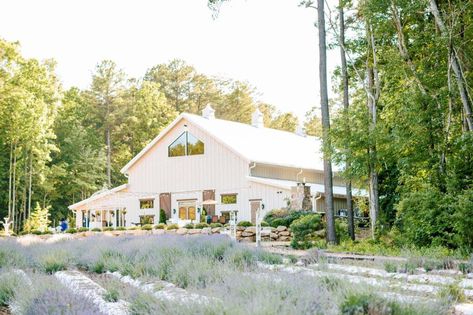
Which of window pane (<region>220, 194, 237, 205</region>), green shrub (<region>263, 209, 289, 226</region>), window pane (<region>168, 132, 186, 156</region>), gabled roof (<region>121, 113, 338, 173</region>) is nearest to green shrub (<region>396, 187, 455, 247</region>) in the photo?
green shrub (<region>263, 209, 289, 226</region>)

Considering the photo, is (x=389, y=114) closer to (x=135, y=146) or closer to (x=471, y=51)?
(x=471, y=51)

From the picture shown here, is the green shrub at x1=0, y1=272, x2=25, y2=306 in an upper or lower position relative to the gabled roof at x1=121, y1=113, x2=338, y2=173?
lower

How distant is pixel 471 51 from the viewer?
51.9 feet


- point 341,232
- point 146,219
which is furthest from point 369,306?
point 146,219

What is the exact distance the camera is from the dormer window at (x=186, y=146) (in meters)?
33.3

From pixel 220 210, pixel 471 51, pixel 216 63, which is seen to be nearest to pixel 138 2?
pixel 471 51

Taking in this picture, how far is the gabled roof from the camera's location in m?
32.1

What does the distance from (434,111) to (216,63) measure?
1883 inches

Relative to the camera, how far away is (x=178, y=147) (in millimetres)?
34219

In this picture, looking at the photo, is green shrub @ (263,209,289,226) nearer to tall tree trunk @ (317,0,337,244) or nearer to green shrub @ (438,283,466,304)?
tall tree trunk @ (317,0,337,244)

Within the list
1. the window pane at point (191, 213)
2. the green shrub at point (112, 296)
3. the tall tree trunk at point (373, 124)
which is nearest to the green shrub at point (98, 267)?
the green shrub at point (112, 296)

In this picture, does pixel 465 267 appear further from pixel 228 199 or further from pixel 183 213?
pixel 183 213

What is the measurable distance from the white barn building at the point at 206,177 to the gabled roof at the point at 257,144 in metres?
0.06

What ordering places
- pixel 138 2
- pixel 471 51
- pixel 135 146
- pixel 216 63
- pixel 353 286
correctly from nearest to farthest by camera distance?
pixel 353 286 < pixel 471 51 < pixel 138 2 < pixel 135 146 < pixel 216 63
